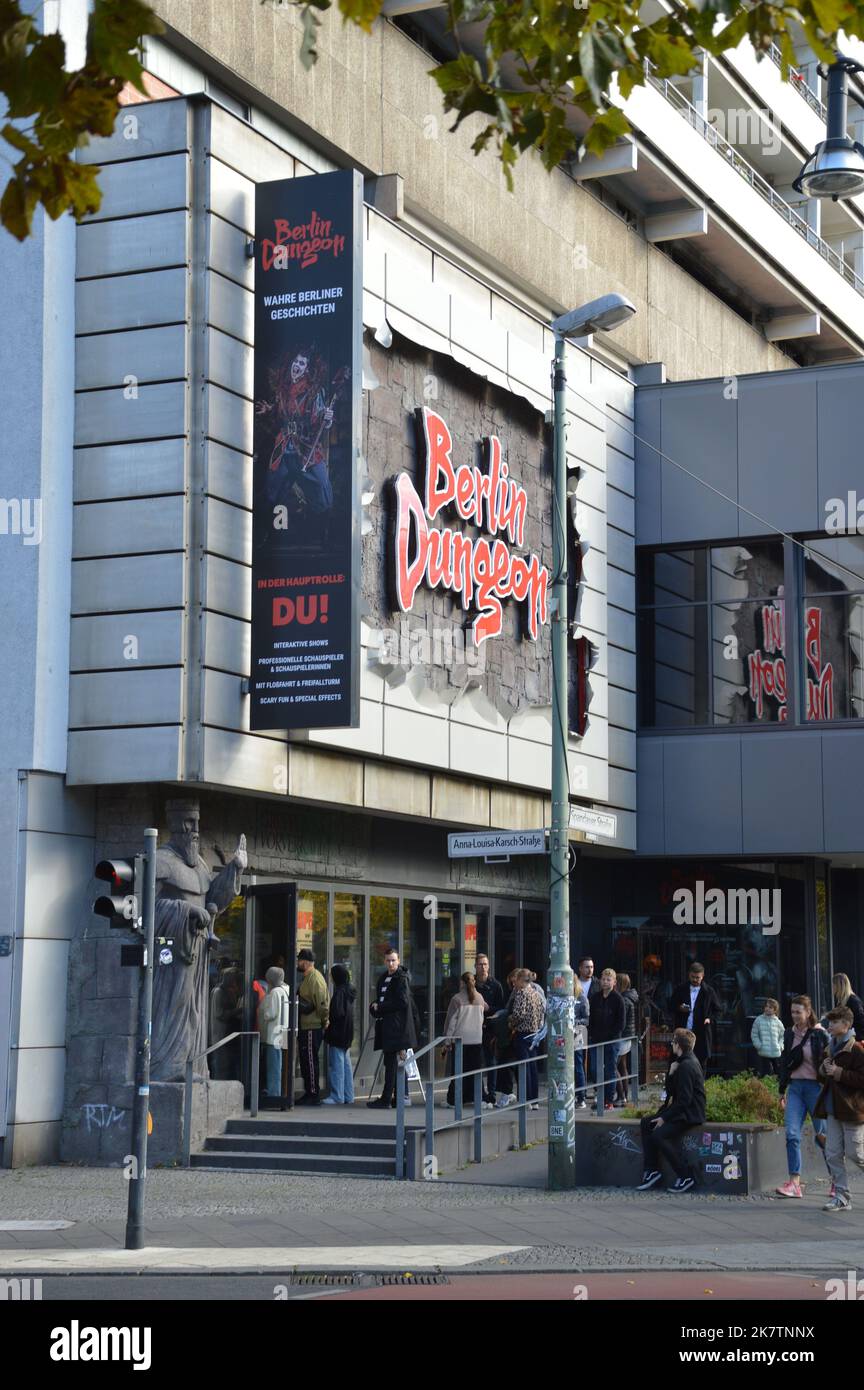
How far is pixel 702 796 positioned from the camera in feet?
99.0

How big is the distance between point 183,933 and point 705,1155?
20.5 feet

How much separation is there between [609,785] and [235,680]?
10.2 meters

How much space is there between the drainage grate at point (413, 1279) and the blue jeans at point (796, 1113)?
17.7 feet

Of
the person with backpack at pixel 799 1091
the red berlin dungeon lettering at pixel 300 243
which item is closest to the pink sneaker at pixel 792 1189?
the person with backpack at pixel 799 1091

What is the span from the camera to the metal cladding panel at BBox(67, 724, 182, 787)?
66.3ft

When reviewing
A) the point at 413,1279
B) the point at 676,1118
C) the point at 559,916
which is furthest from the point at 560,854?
the point at 413,1279

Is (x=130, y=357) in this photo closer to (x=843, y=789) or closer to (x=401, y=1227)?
(x=401, y=1227)

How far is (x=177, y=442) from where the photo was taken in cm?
2070

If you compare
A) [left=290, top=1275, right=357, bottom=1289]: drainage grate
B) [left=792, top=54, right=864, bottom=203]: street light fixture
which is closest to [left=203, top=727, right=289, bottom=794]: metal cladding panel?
[left=290, top=1275, right=357, bottom=1289]: drainage grate

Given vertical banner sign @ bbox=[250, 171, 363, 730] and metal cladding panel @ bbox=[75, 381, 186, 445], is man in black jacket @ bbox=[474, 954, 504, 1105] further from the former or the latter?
metal cladding panel @ bbox=[75, 381, 186, 445]

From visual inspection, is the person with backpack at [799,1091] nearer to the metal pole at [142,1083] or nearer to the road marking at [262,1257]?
the road marking at [262,1257]

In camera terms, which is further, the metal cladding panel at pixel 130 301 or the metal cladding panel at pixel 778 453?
the metal cladding panel at pixel 778 453

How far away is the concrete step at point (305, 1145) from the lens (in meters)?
19.7
